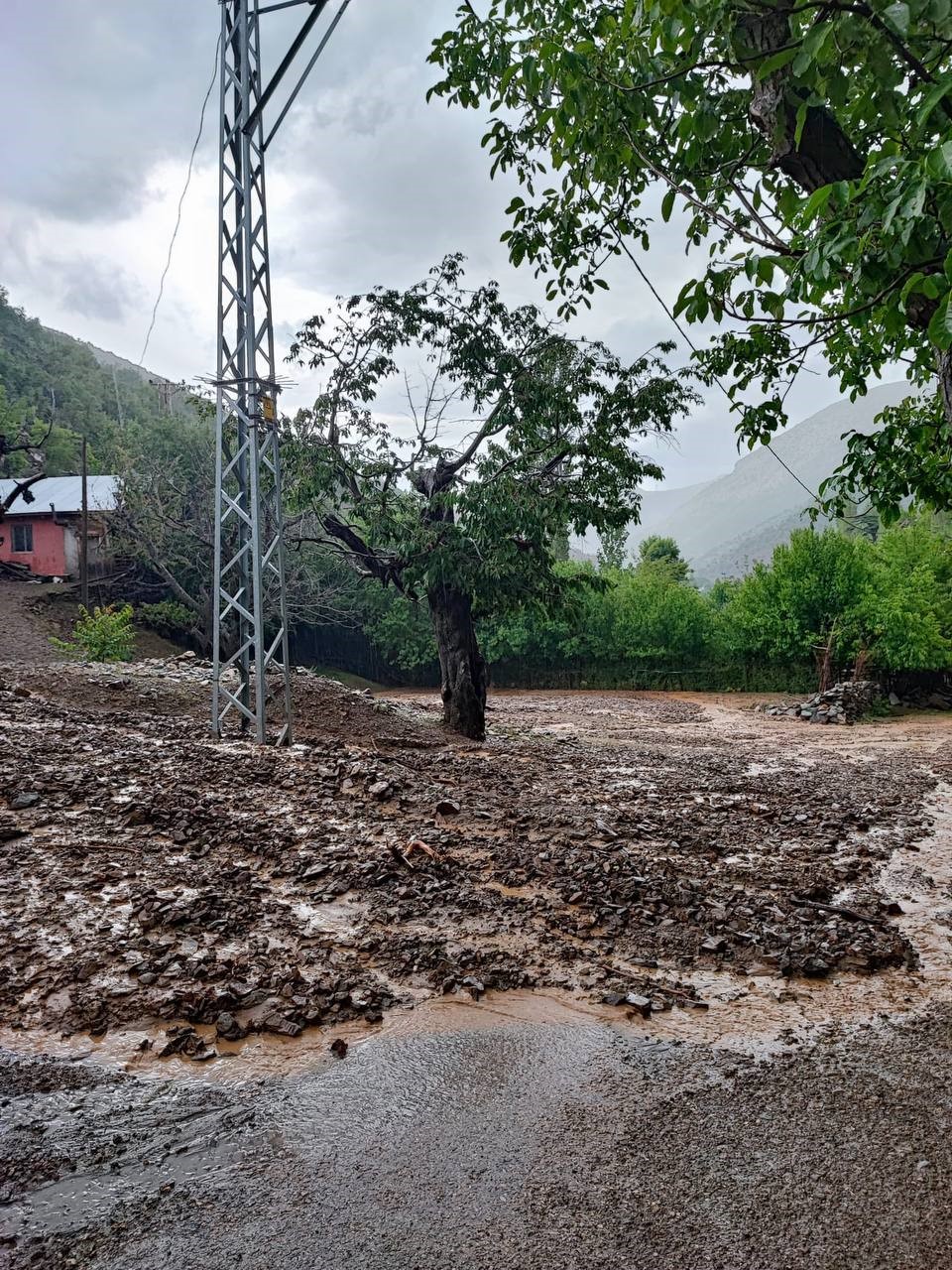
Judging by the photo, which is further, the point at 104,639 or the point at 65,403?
the point at 65,403

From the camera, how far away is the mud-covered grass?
12.1 feet

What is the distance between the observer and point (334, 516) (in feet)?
39.9

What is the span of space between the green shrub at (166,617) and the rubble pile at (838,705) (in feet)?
53.8

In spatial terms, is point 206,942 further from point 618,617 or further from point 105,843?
point 618,617

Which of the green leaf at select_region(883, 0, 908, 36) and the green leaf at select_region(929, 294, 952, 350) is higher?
the green leaf at select_region(883, 0, 908, 36)

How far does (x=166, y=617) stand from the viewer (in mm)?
24000

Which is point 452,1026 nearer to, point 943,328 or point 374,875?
point 374,875

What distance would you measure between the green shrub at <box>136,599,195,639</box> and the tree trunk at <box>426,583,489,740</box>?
13437 millimetres

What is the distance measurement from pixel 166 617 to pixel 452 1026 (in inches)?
887

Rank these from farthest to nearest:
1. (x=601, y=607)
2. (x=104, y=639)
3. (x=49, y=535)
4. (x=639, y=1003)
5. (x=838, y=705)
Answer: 1. (x=601, y=607)
2. (x=49, y=535)
3. (x=838, y=705)
4. (x=104, y=639)
5. (x=639, y=1003)

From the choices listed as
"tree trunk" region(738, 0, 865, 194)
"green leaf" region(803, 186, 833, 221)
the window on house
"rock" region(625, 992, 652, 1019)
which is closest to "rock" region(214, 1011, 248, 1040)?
"rock" region(625, 992, 652, 1019)

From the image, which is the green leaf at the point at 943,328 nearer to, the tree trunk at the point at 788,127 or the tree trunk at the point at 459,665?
the tree trunk at the point at 788,127

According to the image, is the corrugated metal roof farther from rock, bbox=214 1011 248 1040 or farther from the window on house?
rock, bbox=214 1011 248 1040

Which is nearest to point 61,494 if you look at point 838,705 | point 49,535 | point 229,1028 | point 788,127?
point 49,535
